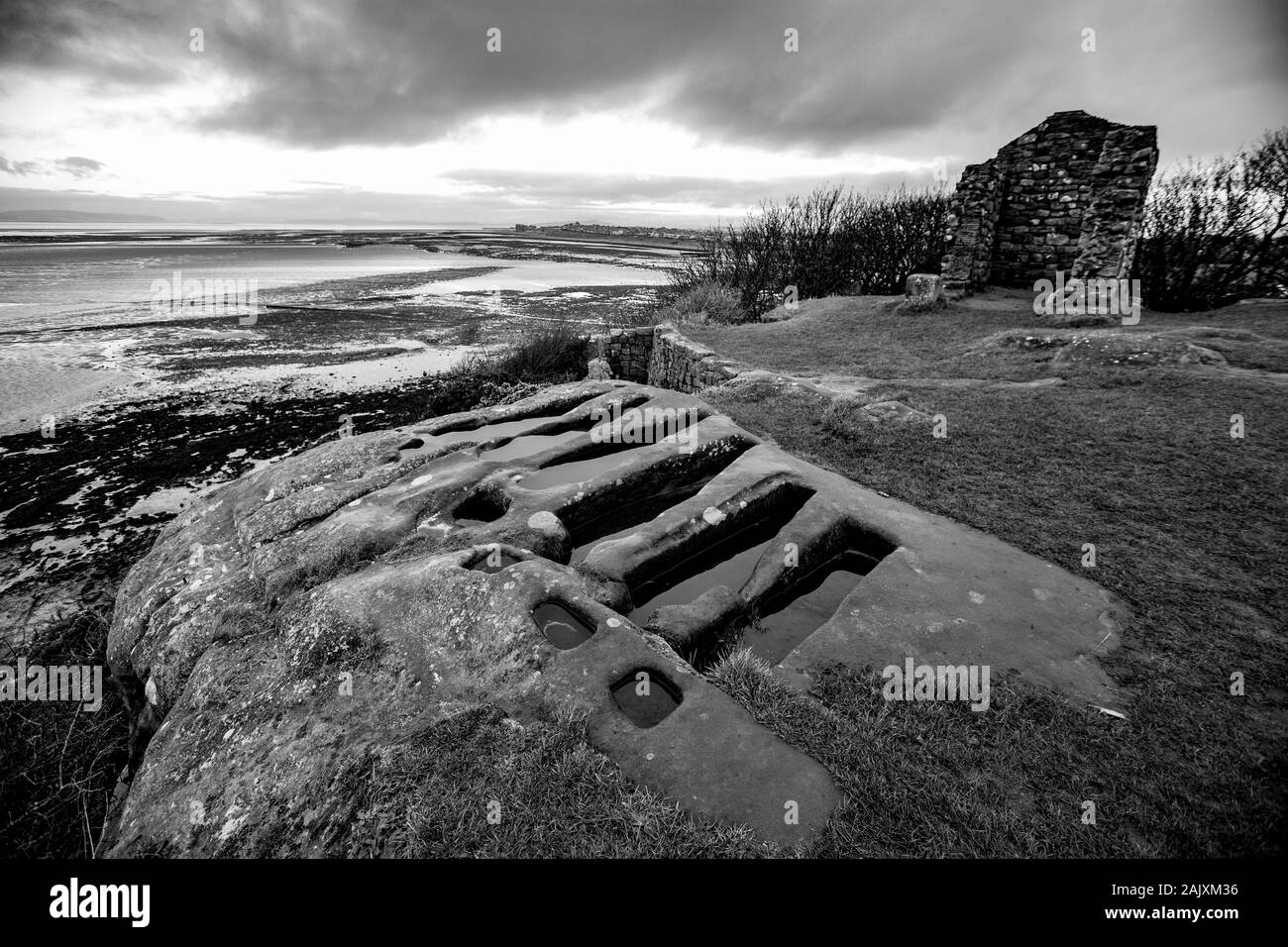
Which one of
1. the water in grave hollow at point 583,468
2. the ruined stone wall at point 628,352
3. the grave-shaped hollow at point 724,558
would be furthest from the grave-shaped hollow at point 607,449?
the ruined stone wall at point 628,352

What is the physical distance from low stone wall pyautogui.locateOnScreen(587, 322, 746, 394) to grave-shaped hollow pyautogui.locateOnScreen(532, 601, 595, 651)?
26.2 feet

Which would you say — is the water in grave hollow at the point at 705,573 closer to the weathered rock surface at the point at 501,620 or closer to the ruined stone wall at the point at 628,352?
the weathered rock surface at the point at 501,620

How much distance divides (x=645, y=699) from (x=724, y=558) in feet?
6.24

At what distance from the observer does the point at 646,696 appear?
3.10 m

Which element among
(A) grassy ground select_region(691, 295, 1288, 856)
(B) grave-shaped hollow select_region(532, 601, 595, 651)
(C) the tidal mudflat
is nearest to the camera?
(A) grassy ground select_region(691, 295, 1288, 856)

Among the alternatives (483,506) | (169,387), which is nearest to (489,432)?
(483,506)

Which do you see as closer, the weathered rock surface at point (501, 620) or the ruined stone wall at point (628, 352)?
the weathered rock surface at point (501, 620)

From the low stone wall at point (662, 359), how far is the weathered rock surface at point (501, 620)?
549 centimetres

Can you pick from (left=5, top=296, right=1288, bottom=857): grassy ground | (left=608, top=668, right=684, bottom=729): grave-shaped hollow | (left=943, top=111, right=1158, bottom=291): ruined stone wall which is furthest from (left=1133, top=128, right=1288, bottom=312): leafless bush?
(left=608, top=668, right=684, bottom=729): grave-shaped hollow

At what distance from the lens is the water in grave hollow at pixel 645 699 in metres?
2.99

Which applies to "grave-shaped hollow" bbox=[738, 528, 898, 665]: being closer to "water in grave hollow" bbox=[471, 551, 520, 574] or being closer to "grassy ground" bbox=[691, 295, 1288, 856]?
"grassy ground" bbox=[691, 295, 1288, 856]

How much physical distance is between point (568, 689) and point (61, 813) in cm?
379

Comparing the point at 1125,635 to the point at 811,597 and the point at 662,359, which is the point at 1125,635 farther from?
the point at 662,359

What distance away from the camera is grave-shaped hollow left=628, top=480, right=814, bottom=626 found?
4316mm
